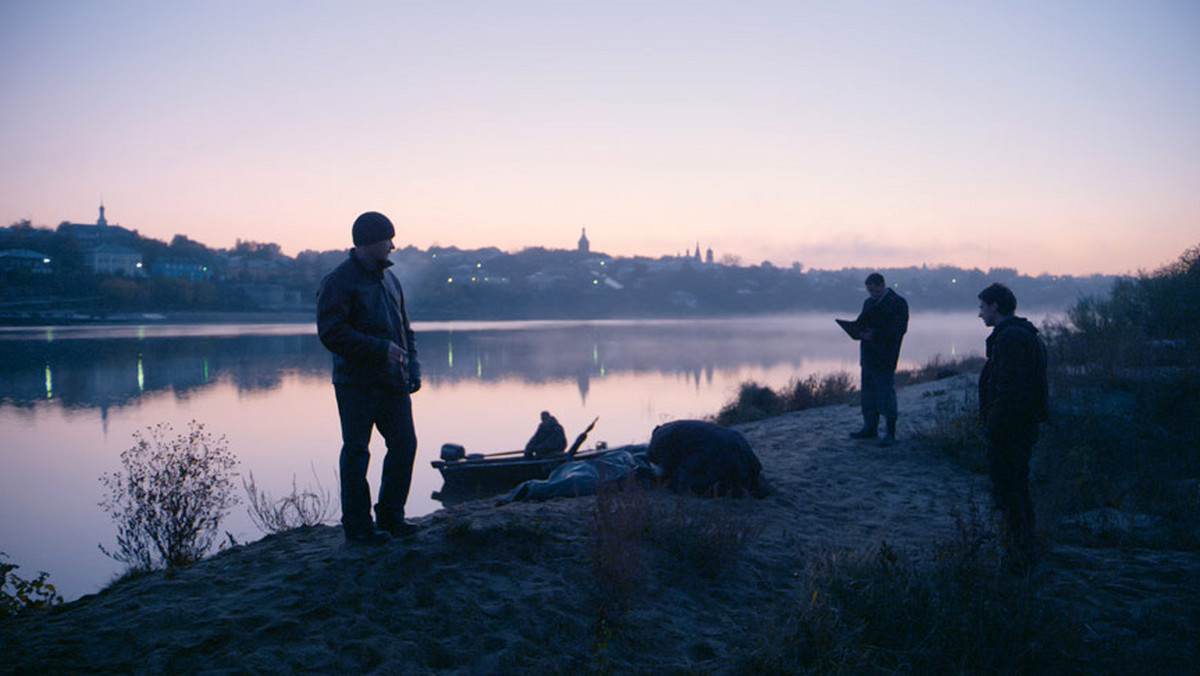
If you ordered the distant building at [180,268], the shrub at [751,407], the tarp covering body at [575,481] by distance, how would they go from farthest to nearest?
the distant building at [180,268] → the shrub at [751,407] → the tarp covering body at [575,481]

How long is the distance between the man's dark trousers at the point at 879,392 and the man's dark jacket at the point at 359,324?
5.96 metres

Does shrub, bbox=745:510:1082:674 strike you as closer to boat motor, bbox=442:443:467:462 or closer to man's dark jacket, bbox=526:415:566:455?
man's dark jacket, bbox=526:415:566:455

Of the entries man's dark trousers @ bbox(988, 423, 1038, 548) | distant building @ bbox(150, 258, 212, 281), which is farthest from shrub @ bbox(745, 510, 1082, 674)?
distant building @ bbox(150, 258, 212, 281)

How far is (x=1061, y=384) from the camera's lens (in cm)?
985

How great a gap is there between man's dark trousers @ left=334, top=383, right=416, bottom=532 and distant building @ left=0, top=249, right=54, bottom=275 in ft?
260

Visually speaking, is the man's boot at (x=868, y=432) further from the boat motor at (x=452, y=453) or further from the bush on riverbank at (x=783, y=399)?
the boat motor at (x=452, y=453)

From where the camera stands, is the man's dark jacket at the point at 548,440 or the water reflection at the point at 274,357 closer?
the man's dark jacket at the point at 548,440

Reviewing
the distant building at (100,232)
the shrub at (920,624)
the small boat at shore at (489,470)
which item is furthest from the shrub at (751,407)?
the distant building at (100,232)

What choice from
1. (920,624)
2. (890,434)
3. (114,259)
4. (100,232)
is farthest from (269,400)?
(100,232)

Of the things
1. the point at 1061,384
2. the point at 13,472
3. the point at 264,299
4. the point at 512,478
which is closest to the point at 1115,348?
the point at 1061,384

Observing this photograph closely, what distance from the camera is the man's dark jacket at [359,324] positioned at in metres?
3.95

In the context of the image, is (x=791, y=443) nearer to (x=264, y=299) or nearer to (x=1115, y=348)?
(x=1115, y=348)

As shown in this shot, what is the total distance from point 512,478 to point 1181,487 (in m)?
8.27

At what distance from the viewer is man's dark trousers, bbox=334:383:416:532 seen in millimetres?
4062
